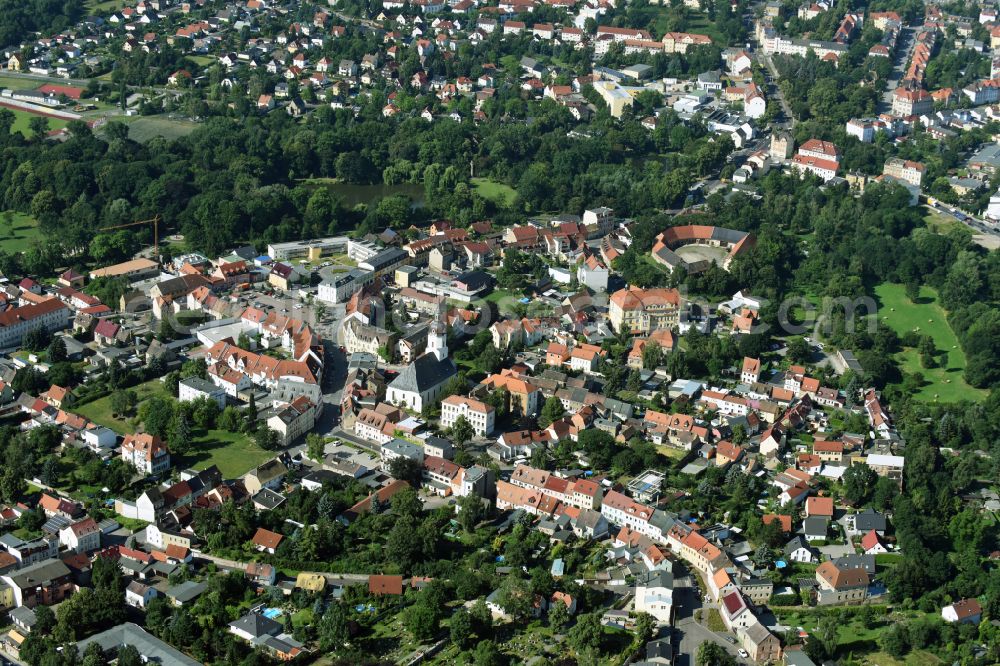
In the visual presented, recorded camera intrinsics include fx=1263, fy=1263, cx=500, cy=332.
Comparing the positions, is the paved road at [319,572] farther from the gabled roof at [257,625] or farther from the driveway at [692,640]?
the driveway at [692,640]

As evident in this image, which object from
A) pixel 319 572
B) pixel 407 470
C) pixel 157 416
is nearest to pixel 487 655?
pixel 319 572

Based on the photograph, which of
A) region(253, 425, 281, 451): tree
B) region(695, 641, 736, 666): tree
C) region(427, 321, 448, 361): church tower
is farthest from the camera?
region(427, 321, 448, 361): church tower

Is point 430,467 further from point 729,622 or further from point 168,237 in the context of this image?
point 168,237

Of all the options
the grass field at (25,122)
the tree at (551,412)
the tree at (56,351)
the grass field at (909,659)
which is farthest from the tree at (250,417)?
the grass field at (25,122)

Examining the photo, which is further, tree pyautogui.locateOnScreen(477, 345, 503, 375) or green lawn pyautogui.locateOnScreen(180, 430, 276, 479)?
tree pyautogui.locateOnScreen(477, 345, 503, 375)

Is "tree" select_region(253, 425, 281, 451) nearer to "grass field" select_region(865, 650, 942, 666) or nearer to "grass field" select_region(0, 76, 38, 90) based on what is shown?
"grass field" select_region(865, 650, 942, 666)

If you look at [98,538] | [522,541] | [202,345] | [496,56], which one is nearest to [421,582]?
[522,541]

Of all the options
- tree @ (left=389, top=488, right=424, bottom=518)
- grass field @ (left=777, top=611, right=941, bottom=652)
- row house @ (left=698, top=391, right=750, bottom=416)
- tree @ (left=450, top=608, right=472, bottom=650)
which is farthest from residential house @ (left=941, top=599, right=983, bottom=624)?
tree @ (left=389, top=488, right=424, bottom=518)
